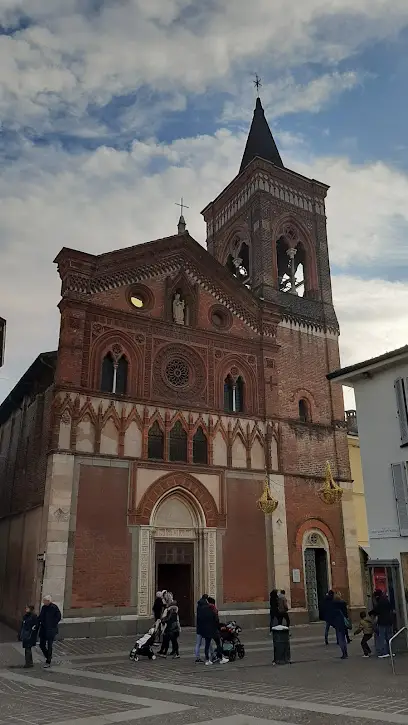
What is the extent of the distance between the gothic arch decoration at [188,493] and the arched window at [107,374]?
12.5 feet

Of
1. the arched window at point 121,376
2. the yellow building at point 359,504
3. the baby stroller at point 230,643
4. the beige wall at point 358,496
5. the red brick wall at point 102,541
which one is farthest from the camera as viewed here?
the beige wall at point 358,496

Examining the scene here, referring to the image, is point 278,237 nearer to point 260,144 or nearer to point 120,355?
point 260,144

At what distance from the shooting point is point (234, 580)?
20.8 meters

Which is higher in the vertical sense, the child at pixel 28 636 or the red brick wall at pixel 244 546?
the red brick wall at pixel 244 546

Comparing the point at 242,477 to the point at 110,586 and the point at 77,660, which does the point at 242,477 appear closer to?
the point at 110,586

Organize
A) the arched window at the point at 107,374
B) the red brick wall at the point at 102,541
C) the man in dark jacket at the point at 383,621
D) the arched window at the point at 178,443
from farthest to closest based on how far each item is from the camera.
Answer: the arched window at the point at 178,443, the arched window at the point at 107,374, the red brick wall at the point at 102,541, the man in dark jacket at the point at 383,621

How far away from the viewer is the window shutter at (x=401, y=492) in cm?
1441

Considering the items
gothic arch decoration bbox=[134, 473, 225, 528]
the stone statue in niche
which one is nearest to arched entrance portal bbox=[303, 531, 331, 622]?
gothic arch decoration bbox=[134, 473, 225, 528]

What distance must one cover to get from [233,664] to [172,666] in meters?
1.34

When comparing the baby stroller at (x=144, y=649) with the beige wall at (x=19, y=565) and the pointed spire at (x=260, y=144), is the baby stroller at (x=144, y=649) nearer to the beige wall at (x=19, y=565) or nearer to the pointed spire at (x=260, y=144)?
the beige wall at (x=19, y=565)

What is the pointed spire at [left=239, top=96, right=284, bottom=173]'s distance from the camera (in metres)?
32.8

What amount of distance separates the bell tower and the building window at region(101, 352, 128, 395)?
847 cm

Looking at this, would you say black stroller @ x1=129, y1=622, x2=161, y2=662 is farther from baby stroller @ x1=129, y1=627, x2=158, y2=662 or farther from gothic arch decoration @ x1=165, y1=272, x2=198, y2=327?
gothic arch decoration @ x1=165, y1=272, x2=198, y2=327

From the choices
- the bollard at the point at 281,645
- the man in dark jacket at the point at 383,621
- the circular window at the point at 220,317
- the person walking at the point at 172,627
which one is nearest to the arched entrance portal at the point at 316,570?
the circular window at the point at 220,317
